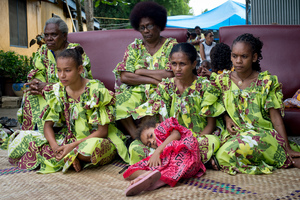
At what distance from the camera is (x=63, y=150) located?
313 centimetres

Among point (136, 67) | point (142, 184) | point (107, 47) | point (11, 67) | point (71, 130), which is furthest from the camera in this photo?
point (11, 67)

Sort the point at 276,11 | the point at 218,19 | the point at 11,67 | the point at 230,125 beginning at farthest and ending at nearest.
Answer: the point at 218,19, the point at 11,67, the point at 276,11, the point at 230,125

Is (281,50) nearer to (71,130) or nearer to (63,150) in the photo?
(71,130)

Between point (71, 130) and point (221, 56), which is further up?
point (221, 56)

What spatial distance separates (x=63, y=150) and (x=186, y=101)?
4.19 feet

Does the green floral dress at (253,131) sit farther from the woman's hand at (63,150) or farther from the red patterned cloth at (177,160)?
the woman's hand at (63,150)

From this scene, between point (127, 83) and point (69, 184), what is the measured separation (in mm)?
1522

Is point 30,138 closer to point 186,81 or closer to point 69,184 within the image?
point 69,184

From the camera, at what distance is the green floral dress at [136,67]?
147 inches

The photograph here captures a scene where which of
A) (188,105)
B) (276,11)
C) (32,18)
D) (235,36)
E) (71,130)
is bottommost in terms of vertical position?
(71,130)

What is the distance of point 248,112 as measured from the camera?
10.4ft

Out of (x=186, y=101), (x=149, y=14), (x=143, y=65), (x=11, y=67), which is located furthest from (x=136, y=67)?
(x=11, y=67)

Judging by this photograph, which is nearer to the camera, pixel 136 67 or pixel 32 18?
pixel 136 67

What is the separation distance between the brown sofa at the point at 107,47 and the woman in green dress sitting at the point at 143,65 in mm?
415
